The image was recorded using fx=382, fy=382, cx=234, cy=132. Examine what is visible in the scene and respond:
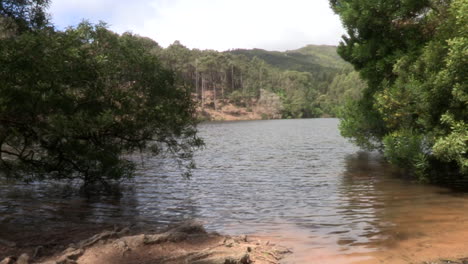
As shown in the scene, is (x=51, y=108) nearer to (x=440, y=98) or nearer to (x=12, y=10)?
(x=12, y=10)

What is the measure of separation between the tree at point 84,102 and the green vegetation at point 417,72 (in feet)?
32.0

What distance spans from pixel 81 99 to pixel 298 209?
913 cm

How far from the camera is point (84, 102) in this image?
45.7 feet

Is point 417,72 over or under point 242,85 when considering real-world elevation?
under

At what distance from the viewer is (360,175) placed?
22.5m

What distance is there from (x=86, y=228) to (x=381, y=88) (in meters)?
16.9

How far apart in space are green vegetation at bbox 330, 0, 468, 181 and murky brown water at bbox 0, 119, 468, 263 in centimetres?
196

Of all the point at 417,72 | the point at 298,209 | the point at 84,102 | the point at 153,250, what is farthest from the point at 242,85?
the point at 153,250

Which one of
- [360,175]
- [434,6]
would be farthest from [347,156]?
[434,6]

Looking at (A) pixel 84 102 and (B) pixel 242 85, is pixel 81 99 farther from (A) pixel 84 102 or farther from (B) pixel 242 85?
(B) pixel 242 85

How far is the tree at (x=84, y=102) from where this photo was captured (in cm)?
1136

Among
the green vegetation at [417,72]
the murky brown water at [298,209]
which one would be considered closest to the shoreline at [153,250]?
the murky brown water at [298,209]

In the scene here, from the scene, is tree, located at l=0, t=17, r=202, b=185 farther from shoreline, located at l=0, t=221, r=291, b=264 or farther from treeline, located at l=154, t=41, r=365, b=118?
treeline, located at l=154, t=41, r=365, b=118

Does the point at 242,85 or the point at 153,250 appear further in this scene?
the point at 242,85
